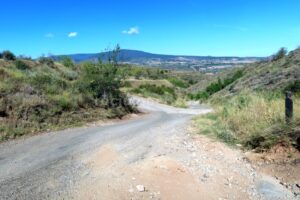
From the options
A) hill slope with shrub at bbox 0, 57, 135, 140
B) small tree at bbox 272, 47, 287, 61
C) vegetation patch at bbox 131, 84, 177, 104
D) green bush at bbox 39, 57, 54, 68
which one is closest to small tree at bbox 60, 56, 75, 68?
green bush at bbox 39, 57, 54, 68

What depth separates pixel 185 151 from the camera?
34.3 feet

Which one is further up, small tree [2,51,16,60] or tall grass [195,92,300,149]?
small tree [2,51,16,60]

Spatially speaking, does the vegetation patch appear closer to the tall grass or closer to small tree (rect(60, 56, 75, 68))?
small tree (rect(60, 56, 75, 68))

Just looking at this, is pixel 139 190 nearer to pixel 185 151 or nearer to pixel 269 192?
pixel 269 192

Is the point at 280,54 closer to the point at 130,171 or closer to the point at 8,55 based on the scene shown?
the point at 8,55

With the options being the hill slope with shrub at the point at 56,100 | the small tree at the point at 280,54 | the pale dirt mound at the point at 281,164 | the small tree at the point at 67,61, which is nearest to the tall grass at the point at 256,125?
the pale dirt mound at the point at 281,164

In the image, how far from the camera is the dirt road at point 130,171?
7312 millimetres

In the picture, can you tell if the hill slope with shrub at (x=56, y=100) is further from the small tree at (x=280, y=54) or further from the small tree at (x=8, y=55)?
the small tree at (x=280, y=54)

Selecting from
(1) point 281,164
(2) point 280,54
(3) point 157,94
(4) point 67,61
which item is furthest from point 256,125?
(2) point 280,54

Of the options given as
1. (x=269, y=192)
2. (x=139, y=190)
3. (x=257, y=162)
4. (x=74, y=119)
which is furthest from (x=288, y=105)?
(x=74, y=119)

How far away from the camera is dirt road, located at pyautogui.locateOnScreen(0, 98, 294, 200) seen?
24.0ft

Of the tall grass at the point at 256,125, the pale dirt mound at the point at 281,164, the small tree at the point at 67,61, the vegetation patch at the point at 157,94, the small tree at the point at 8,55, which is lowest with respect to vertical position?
the vegetation patch at the point at 157,94

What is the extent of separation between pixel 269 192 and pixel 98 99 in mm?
14448

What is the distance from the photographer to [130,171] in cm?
838
